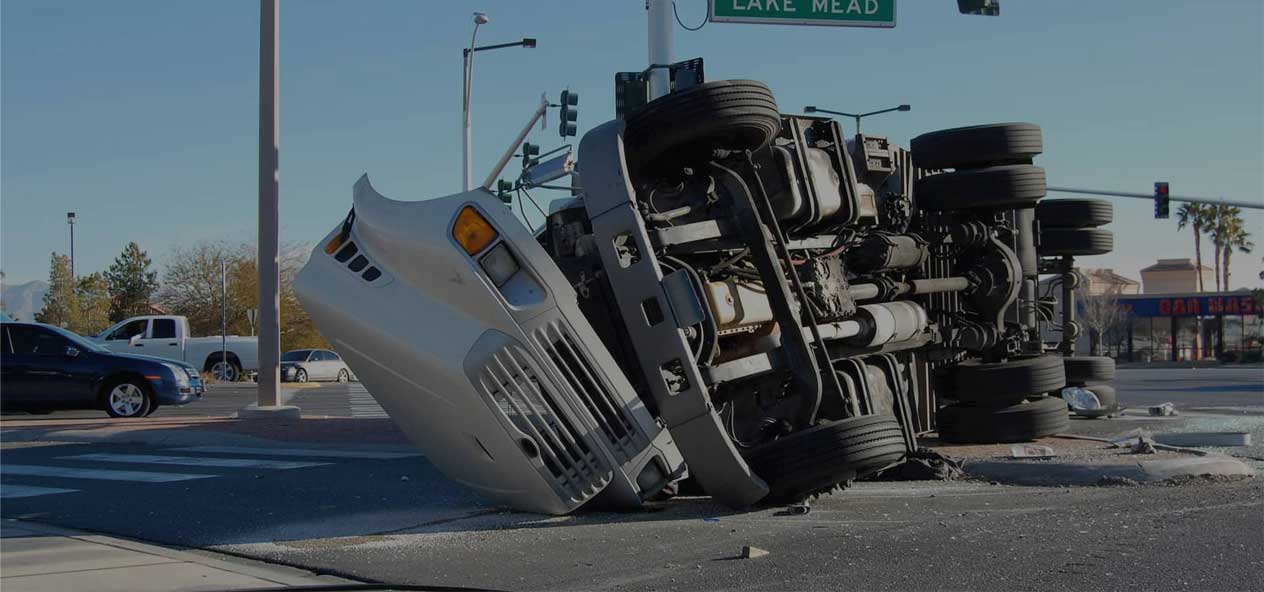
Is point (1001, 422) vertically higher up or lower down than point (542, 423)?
lower down

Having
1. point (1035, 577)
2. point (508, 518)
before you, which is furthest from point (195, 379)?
point (1035, 577)

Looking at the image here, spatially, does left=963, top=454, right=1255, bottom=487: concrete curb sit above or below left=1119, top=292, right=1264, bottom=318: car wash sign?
below

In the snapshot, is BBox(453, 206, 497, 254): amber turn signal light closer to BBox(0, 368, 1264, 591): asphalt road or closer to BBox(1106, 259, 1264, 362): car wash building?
BBox(0, 368, 1264, 591): asphalt road

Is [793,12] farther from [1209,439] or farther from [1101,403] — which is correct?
[1209,439]

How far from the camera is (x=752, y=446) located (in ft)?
21.0

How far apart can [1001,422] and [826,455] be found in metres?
4.26

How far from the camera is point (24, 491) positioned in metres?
8.87

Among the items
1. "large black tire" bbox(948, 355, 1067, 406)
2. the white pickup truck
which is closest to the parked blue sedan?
"large black tire" bbox(948, 355, 1067, 406)

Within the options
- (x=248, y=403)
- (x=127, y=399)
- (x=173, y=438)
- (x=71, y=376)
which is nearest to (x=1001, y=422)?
(x=173, y=438)

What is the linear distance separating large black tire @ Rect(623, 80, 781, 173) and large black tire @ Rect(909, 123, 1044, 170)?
3953 mm

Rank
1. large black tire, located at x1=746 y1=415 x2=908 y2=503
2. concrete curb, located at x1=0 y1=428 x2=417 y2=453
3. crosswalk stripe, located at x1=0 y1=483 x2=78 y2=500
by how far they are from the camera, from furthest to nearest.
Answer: concrete curb, located at x1=0 y1=428 x2=417 y2=453 < crosswalk stripe, located at x1=0 y1=483 x2=78 y2=500 < large black tire, located at x1=746 y1=415 x2=908 y2=503

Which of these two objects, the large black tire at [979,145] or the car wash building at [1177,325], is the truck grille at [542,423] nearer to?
the large black tire at [979,145]

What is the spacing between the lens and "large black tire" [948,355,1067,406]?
32.5 ft

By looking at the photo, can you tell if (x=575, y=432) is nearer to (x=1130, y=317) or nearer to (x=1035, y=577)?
(x=1035, y=577)
